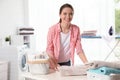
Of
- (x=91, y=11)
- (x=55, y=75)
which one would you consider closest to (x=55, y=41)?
(x=55, y=75)

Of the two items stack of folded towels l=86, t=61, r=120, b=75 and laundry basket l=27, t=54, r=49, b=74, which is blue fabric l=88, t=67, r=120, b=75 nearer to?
stack of folded towels l=86, t=61, r=120, b=75

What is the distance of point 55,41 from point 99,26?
2.19 metres

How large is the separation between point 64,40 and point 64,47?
0.10 meters

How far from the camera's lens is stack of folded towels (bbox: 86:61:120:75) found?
174 centimetres

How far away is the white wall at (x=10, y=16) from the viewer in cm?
540

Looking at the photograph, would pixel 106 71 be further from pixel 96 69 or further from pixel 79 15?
pixel 79 15

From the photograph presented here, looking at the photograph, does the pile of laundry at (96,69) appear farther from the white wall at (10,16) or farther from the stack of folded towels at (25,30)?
the stack of folded towels at (25,30)

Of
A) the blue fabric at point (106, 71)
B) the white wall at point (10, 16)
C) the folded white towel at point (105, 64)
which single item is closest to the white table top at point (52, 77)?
the folded white towel at point (105, 64)

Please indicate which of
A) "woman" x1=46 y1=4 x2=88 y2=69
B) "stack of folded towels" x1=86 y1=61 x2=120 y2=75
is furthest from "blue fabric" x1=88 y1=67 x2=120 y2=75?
"woman" x1=46 y1=4 x2=88 y2=69

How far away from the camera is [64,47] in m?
3.11

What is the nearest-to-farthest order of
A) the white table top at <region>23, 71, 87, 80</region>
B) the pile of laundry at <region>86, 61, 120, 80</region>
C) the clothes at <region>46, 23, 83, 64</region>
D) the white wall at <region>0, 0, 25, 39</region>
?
the pile of laundry at <region>86, 61, 120, 80</region> < the white table top at <region>23, 71, 87, 80</region> < the clothes at <region>46, 23, 83, 64</region> < the white wall at <region>0, 0, 25, 39</region>

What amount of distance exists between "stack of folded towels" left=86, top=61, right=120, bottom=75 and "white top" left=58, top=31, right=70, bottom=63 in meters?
1.02

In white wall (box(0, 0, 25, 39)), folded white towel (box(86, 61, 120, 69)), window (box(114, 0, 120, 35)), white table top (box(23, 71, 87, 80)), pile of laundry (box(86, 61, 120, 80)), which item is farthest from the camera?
white wall (box(0, 0, 25, 39))

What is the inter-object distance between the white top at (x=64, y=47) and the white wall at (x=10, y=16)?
8.52ft
